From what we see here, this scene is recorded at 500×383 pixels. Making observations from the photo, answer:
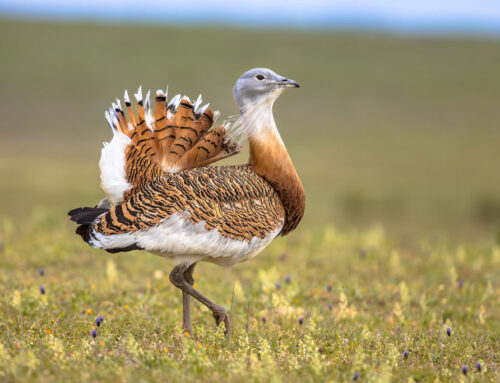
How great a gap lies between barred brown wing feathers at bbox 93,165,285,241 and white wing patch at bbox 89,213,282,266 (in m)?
0.03

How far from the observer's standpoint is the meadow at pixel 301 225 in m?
3.80

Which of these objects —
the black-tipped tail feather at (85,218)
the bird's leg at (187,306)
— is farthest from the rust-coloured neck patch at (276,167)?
the black-tipped tail feather at (85,218)

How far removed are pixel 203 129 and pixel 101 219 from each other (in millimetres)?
1070

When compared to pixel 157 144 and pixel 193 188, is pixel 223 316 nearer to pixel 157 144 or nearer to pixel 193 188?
pixel 193 188

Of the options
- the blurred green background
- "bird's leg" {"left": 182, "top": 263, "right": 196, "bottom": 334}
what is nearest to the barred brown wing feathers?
"bird's leg" {"left": 182, "top": 263, "right": 196, "bottom": 334}

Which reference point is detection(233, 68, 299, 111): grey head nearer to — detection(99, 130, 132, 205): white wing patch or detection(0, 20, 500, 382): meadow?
detection(99, 130, 132, 205): white wing patch

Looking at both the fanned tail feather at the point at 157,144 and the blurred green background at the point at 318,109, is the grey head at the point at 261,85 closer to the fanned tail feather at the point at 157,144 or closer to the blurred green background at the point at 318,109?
the fanned tail feather at the point at 157,144

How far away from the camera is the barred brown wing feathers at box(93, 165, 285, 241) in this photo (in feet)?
13.6

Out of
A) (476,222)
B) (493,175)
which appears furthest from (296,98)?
(476,222)

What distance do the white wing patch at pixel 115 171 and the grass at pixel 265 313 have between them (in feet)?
3.04

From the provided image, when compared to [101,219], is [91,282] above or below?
below

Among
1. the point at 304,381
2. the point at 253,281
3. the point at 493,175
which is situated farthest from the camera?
the point at 493,175

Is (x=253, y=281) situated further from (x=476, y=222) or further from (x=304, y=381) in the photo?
(x=476, y=222)

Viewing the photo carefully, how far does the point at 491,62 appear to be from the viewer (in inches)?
1609
